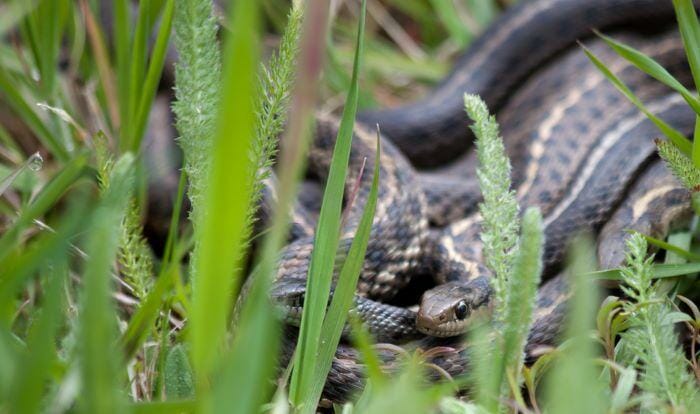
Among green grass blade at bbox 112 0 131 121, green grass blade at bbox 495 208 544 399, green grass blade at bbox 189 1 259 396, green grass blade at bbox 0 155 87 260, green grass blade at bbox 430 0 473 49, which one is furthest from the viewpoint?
green grass blade at bbox 430 0 473 49

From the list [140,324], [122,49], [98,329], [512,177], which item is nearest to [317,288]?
[140,324]

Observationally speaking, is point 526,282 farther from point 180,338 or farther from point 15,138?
point 15,138

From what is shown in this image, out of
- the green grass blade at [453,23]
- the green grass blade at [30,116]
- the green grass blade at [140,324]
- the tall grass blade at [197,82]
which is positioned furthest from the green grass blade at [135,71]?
the green grass blade at [453,23]

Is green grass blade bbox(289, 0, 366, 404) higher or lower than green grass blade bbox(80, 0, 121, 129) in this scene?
lower

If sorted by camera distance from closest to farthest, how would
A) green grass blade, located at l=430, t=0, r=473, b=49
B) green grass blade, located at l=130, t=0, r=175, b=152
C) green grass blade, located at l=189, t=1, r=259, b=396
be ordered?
1. green grass blade, located at l=189, t=1, r=259, b=396
2. green grass blade, located at l=130, t=0, r=175, b=152
3. green grass blade, located at l=430, t=0, r=473, b=49

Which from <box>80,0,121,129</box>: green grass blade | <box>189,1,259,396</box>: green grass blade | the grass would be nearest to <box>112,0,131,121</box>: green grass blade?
the grass

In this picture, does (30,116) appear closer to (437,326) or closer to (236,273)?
(236,273)

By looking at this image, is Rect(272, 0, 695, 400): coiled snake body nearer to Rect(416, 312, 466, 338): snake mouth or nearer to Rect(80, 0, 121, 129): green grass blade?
Rect(416, 312, 466, 338): snake mouth

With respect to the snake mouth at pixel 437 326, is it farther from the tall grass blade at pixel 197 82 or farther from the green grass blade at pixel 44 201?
the green grass blade at pixel 44 201
